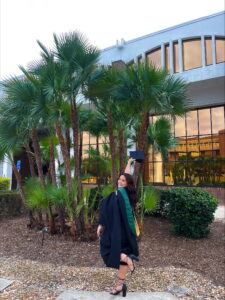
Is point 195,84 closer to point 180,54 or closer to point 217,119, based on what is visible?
point 180,54

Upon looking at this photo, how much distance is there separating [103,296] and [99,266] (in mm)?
1153

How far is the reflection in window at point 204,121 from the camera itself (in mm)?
15158

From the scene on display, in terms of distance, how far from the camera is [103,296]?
2.89 m

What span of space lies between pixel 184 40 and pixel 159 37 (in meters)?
1.51

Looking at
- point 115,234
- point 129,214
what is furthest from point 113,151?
point 115,234

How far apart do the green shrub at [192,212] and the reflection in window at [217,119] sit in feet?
33.8

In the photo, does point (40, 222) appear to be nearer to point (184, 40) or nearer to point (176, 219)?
point (176, 219)

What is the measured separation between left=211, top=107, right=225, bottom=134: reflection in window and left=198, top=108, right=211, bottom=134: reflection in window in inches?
11.4

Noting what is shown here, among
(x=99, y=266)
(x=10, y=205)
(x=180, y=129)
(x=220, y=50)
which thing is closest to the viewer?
(x=99, y=266)

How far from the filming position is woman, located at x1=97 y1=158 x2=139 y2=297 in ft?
9.09

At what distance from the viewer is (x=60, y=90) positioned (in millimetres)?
5055

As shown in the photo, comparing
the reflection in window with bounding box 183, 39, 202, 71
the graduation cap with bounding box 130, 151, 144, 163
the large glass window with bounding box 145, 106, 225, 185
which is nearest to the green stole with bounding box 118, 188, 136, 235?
the graduation cap with bounding box 130, 151, 144, 163

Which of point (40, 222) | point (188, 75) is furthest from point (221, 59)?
point (40, 222)

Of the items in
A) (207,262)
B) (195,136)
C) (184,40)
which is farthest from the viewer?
(195,136)
